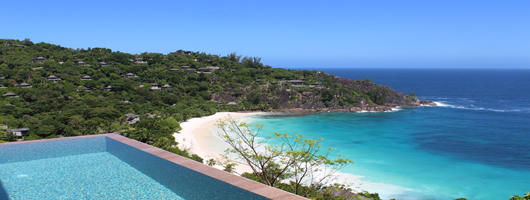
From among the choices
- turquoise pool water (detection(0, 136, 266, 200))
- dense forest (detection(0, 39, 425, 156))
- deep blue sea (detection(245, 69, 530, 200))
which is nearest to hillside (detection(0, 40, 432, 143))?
dense forest (detection(0, 39, 425, 156))

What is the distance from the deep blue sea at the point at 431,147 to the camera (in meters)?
18.0

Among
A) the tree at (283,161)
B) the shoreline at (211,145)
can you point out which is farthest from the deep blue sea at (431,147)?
the tree at (283,161)

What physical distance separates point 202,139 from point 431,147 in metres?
19.8

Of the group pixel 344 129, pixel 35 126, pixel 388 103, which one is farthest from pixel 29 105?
pixel 388 103

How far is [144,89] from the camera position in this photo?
4869cm

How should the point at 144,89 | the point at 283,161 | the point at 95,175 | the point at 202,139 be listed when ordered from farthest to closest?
the point at 144,89 < the point at 202,139 < the point at 283,161 < the point at 95,175

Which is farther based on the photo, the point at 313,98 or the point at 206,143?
the point at 313,98

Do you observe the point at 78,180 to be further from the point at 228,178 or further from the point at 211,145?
the point at 211,145

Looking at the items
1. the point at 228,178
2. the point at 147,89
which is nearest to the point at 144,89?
the point at 147,89

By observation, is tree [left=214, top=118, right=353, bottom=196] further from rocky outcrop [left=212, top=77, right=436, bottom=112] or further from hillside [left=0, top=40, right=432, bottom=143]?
rocky outcrop [left=212, top=77, right=436, bottom=112]

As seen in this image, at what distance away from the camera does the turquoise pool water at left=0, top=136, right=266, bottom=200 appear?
9711 millimetres

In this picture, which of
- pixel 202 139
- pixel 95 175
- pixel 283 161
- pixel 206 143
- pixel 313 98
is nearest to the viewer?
pixel 95 175

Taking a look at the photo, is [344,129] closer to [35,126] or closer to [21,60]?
[35,126]

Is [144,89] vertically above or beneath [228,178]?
beneath
